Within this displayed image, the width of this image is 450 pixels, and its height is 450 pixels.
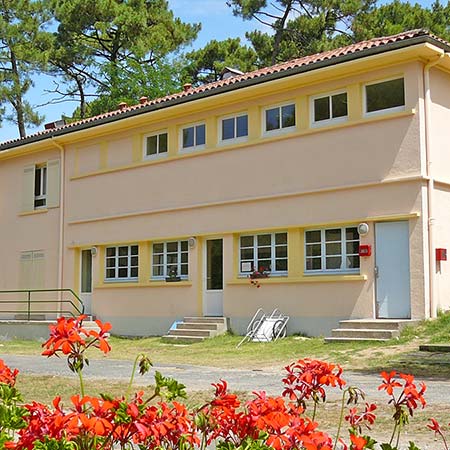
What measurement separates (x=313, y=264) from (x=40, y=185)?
12.2 m

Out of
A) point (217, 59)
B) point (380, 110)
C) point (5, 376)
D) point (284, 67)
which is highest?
point (217, 59)

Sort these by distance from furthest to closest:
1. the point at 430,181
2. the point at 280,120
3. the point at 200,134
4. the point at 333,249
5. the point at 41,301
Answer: the point at 41,301 → the point at 200,134 → the point at 280,120 → the point at 333,249 → the point at 430,181

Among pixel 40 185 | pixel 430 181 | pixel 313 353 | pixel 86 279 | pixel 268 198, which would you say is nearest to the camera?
pixel 313 353

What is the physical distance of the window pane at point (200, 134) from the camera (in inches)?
853

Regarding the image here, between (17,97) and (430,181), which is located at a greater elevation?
(17,97)

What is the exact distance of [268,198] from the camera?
19.4 metres

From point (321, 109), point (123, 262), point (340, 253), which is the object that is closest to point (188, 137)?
point (123, 262)

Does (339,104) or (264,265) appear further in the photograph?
(264,265)

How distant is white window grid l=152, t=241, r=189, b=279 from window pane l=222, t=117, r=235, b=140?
321 cm

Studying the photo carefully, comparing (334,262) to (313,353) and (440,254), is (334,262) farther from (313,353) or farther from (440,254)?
(313,353)

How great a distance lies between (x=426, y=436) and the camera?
680cm

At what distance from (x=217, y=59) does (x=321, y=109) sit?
25.0 meters

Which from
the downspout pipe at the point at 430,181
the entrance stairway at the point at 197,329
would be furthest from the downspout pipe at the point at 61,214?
the downspout pipe at the point at 430,181

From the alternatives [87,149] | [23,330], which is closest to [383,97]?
[87,149]
